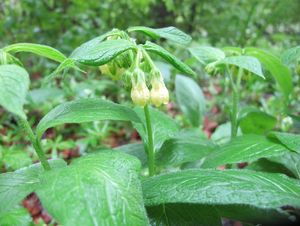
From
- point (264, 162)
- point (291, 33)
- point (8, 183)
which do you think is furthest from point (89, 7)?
point (8, 183)

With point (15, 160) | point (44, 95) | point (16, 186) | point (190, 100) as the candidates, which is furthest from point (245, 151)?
point (44, 95)

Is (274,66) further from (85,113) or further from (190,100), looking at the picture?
(85,113)

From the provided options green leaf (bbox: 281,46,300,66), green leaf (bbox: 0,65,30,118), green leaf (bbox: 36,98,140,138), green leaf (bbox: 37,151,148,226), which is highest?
green leaf (bbox: 0,65,30,118)

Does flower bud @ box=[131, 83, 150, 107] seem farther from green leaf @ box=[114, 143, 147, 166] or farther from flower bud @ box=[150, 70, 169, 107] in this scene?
green leaf @ box=[114, 143, 147, 166]

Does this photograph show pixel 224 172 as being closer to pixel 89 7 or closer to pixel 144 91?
pixel 144 91

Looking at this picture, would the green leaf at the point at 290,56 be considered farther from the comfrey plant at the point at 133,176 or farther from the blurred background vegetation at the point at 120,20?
the blurred background vegetation at the point at 120,20

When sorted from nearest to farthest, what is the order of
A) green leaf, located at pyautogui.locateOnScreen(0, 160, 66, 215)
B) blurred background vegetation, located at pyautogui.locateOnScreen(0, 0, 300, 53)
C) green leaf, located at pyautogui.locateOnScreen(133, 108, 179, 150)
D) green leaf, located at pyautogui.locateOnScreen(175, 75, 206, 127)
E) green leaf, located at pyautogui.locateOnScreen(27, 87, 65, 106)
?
green leaf, located at pyautogui.locateOnScreen(0, 160, 66, 215) < green leaf, located at pyautogui.locateOnScreen(133, 108, 179, 150) < green leaf, located at pyautogui.locateOnScreen(175, 75, 206, 127) < green leaf, located at pyautogui.locateOnScreen(27, 87, 65, 106) < blurred background vegetation, located at pyautogui.locateOnScreen(0, 0, 300, 53)

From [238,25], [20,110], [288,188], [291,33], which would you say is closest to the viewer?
[20,110]

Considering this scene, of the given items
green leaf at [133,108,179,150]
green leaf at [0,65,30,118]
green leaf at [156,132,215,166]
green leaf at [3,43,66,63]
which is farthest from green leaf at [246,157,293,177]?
green leaf at [0,65,30,118]

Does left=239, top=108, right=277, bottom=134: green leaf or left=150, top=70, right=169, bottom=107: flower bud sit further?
left=239, top=108, right=277, bottom=134: green leaf
